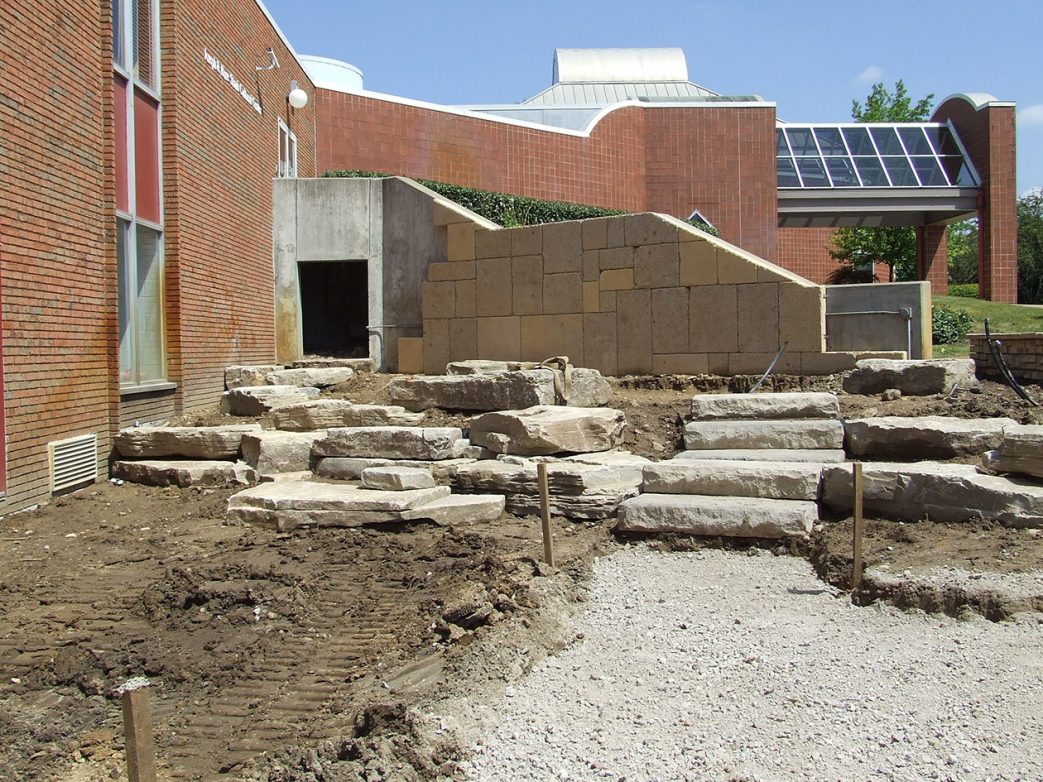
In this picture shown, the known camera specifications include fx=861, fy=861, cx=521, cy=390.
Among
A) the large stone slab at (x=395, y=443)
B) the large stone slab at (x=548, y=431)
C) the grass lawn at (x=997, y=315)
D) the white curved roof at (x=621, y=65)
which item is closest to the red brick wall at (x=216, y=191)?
the large stone slab at (x=395, y=443)

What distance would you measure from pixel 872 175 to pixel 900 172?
779 millimetres

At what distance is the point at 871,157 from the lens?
23312 millimetres

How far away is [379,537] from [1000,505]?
4324 mm

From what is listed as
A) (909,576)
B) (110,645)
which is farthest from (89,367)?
(909,576)

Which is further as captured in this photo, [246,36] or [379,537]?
[246,36]

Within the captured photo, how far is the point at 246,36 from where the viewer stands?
12.3m

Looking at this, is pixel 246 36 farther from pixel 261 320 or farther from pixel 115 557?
pixel 115 557

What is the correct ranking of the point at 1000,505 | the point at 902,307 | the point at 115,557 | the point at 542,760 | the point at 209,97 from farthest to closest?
1. the point at 209,97
2. the point at 902,307
3. the point at 115,557
4. the point at 1000,505
5. the point at 542,760

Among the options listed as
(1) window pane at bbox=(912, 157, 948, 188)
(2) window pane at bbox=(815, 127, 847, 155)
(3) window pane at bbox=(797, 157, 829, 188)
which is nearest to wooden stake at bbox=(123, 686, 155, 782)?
(3) window pane at bbox=(797, 157, 829, 188)

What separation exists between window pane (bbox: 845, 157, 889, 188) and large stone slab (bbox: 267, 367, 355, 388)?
16118 mm

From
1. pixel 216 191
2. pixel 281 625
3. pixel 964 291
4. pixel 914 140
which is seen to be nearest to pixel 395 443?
pixel 281 625

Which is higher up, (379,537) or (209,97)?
(209,97)

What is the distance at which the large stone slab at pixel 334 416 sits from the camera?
914 cm

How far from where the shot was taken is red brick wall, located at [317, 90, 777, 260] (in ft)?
54.1
